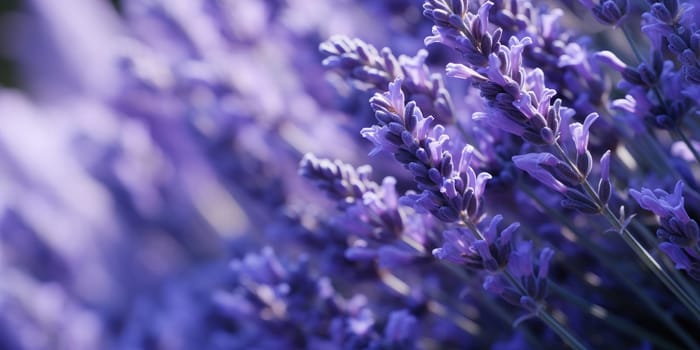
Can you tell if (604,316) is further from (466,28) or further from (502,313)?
(466,28)

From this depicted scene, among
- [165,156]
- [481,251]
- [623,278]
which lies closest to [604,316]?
[623,278]

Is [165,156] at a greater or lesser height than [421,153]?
greater

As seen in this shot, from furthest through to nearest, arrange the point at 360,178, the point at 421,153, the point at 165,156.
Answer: the point at 165,156, the point at 360,178, the point at 421,153

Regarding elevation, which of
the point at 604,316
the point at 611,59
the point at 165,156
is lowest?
the point at 604,316

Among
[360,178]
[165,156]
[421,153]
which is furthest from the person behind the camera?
[165,156]

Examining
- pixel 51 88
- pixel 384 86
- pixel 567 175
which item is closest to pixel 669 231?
pixel 567 175

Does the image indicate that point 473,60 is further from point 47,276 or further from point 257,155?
point 47,276

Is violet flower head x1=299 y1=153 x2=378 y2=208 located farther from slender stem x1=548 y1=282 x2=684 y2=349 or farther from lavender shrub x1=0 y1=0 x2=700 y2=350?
slender stem x1=548 y1=282 x2=684 y2=349

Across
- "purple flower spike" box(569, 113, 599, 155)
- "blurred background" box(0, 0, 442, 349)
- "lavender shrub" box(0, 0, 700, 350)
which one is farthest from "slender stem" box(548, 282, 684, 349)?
"blurred background" box(0, 0, 442, 349)
